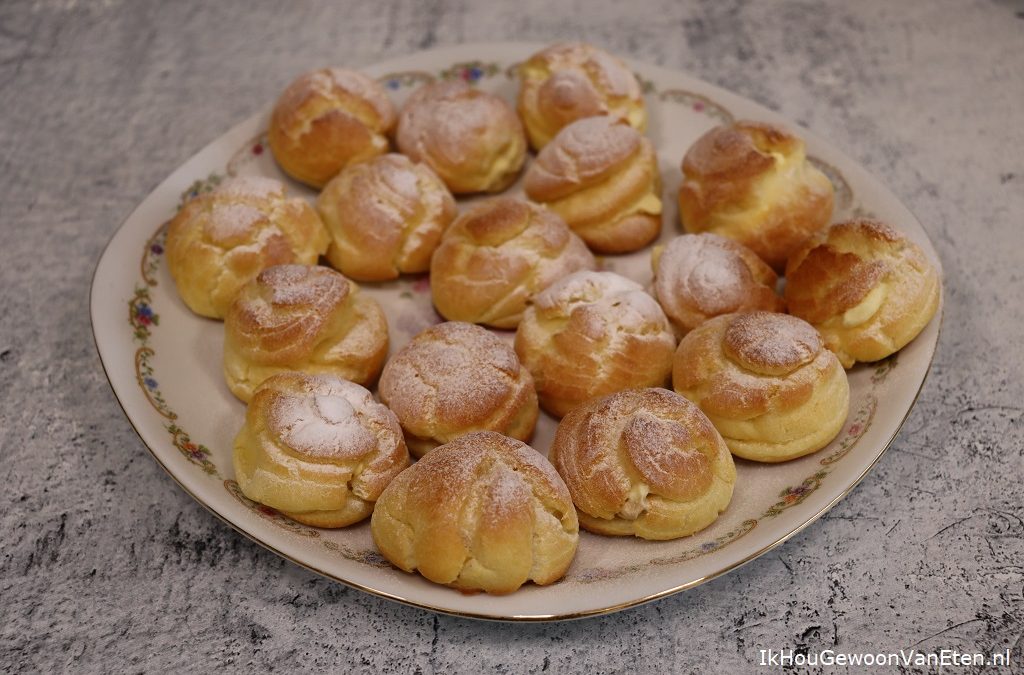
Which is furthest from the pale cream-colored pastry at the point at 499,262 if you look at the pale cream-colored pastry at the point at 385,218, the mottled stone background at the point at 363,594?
the mottled stone background at the point at 363,594

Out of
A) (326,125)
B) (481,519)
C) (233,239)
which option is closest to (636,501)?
(481,519)

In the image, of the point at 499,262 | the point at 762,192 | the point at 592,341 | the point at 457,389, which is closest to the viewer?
the point at 457,389

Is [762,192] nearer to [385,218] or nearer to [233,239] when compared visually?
[385,218]

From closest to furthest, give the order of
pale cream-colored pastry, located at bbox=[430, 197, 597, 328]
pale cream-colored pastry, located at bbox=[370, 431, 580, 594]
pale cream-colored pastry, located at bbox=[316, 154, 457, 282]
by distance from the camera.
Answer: pale cream-colored pastry, located at bbox=[370, 431, 580, 594], pale cream-colored pastry, located at bbox=[430, 197, 597, 328], pale cream-colored pastry, located at bbox=[316, 154, 457, 282]

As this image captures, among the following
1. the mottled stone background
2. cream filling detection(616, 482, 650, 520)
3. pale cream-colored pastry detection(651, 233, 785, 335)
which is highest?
pale cream-colored pastry detection(651, 233, 785, 335)

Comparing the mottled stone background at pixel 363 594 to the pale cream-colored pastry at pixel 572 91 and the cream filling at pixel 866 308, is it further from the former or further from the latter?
the pale cream-colored pastry at pixel 572 91

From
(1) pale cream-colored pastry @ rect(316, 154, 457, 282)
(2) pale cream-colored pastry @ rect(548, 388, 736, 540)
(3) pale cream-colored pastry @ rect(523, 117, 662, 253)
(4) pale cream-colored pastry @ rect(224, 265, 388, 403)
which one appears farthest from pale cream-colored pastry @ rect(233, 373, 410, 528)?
(3) pale cream-colored pastry @ rect(523, 117, 662, 253)

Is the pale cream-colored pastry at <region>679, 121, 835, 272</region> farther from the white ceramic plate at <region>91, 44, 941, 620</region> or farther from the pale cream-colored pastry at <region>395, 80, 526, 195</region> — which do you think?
the pale cream-colored pastry at <region>395, 80, 526, 195</region>
